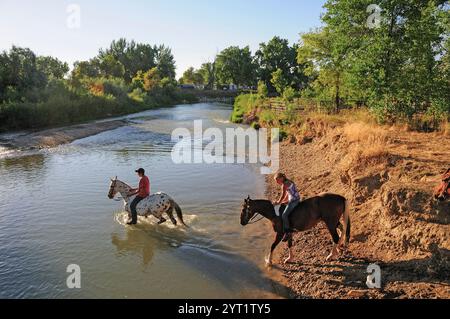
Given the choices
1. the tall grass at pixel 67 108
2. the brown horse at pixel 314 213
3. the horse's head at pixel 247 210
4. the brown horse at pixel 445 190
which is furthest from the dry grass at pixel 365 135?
the tall grass at pixel 67 108

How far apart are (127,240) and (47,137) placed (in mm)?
26307

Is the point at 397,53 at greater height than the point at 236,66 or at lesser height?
lesser

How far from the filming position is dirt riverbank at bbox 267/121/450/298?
848 cm

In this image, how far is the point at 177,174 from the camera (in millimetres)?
20938

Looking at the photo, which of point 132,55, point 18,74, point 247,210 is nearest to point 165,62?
point 132,55

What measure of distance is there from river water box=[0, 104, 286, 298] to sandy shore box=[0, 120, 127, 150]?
1034 centimetres

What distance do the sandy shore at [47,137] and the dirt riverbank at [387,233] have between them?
25.9 meters

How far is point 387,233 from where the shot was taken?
1017 cm

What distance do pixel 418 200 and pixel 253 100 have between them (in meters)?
40.7

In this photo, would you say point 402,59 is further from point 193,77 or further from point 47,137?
point 193,77

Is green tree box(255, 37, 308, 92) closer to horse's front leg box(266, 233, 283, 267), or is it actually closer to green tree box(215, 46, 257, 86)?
green tree box(215, 46, 257, 86)

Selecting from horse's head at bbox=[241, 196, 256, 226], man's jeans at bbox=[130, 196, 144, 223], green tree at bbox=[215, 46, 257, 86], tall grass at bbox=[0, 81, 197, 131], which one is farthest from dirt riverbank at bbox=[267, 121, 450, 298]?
green tree at bbox=[215, 46, 257, 86]

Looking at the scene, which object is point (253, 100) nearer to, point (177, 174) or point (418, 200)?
point (177, 174)
